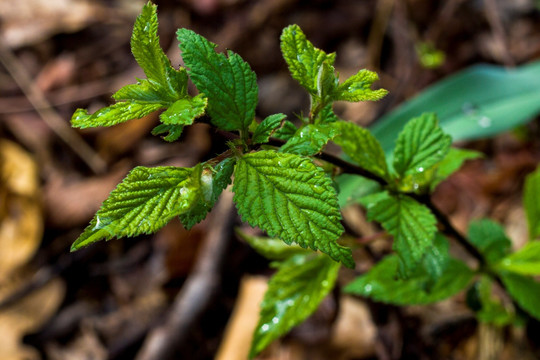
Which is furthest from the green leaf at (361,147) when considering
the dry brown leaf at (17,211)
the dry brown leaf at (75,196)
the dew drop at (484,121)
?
the dry brown leaf at (17,211)

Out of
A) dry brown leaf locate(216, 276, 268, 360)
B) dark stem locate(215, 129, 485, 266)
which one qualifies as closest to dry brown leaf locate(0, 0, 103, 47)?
dry brown leaf locate(216, 276, 268, 360)

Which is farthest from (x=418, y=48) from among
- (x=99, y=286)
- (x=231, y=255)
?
(x=99, y=286)

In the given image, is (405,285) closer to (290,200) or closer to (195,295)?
(290,200)

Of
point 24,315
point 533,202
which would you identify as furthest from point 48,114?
point 533,202

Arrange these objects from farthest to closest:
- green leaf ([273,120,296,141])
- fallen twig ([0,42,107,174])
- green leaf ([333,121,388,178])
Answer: fallen twig ([0,42,107,174]) → green leaf ([333,121,388,178]) → green leaf ([273,120,296,141])

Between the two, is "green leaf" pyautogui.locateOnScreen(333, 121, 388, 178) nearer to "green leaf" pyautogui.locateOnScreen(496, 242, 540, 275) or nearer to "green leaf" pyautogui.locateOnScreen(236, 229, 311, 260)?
"green leaf" pyautogui.locateOnScreen(236, 229, 311, 260)

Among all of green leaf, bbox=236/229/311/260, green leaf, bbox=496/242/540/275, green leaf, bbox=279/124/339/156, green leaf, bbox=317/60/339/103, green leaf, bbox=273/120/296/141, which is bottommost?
green leaf, bbox=496/242/540/275

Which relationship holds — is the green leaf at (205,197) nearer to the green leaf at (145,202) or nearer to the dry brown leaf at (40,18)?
the green leaf at (145,202)
